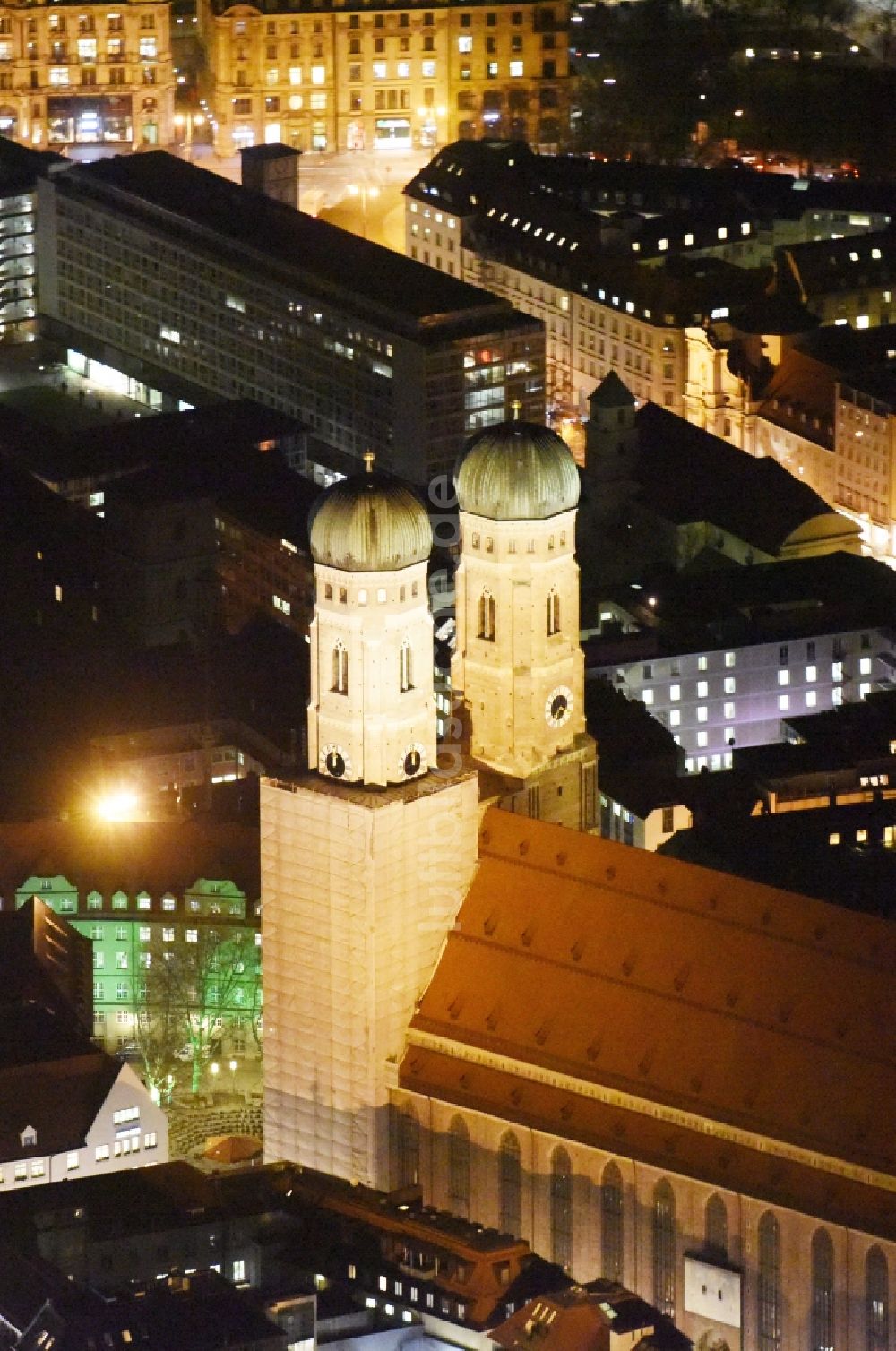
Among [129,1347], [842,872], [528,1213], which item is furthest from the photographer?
[842,872]

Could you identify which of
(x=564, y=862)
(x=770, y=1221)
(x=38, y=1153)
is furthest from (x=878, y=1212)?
(x=38, y=1153)

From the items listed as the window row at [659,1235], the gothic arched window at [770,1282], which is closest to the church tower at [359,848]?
the window row at [659,1235]

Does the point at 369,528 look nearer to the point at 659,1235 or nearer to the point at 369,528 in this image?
the point at 369,528

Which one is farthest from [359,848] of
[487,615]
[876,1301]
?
[876,1301]

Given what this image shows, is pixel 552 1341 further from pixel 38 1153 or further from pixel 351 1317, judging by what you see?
pixel 38 1153

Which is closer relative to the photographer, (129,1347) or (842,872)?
(129,1347)

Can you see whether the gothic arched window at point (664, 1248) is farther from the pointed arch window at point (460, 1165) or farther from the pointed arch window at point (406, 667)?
the pointed arch window at point (406, 667)
